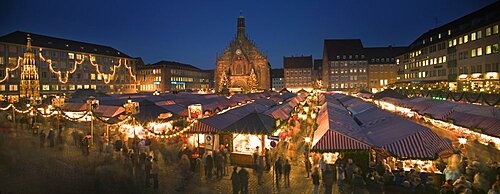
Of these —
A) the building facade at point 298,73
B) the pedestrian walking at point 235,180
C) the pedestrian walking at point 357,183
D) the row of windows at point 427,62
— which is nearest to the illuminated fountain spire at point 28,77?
the pedestrian walking at point 235,180

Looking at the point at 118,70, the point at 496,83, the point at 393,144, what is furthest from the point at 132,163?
the point at 118,70

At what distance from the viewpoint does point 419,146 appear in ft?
32.8

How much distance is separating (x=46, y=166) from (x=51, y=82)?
5461 centimetres

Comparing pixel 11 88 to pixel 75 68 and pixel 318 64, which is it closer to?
pixel 75 68

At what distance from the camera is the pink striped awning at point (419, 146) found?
9.70 metres

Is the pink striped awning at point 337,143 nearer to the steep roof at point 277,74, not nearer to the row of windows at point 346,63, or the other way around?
the row of windows at point 346,63

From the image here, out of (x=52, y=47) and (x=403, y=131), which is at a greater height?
(x=52, y=47)

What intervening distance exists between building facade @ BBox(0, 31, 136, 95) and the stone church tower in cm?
2331

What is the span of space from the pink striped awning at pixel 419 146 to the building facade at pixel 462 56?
2498 centimetres

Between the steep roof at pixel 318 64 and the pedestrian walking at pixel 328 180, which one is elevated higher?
the steep roof at pixel 318 64

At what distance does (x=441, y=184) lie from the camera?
931 cm

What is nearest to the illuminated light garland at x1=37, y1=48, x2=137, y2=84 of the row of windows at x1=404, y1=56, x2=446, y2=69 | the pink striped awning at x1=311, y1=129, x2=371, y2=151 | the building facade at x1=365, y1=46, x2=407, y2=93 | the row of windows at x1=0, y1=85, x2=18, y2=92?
the row of windows at x1=0, y1=85, x2=18, y2=92

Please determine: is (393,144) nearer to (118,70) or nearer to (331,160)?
(331,160)

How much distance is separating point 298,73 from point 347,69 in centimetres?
1605
